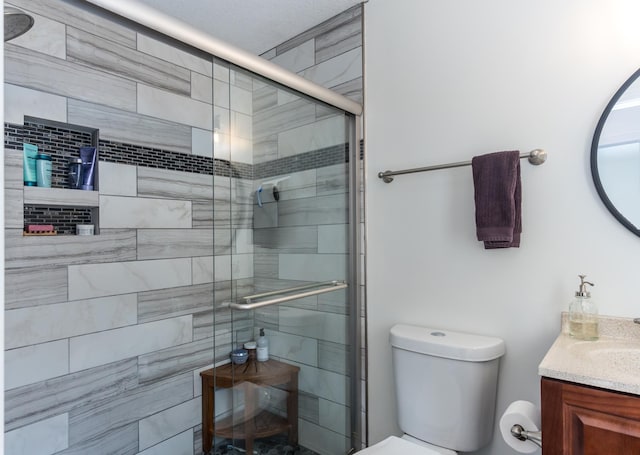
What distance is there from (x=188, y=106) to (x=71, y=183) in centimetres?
74

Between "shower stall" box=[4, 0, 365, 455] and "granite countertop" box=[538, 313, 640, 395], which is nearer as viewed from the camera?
"granite countertop" box=[538, 313, 640, 395]

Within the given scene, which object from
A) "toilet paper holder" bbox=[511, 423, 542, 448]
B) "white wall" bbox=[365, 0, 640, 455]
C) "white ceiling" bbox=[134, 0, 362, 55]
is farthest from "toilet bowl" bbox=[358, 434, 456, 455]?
"white ceiling" bbox=[134, 0, 362, 55]

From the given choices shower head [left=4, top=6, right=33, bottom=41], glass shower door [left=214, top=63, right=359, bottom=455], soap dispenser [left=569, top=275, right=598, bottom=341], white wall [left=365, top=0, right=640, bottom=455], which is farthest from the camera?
glass shower door [left=214, top=63, right=359, bottom=455]

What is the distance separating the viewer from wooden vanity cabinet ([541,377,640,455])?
85cm

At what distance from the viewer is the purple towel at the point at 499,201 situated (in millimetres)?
1379

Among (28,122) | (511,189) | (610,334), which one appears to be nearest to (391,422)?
(610,334)

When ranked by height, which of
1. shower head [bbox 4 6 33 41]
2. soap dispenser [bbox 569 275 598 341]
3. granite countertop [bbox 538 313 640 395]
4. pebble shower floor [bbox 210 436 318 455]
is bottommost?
pebble shower floor [bbox 210 436 318 455]

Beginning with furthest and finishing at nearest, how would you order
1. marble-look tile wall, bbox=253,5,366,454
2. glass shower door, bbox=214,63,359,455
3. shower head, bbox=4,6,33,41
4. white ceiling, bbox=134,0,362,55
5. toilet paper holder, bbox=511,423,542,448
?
white ceiling, bbox=134,0,362,55 → marble-look tile wall, bbox=253,5,366,454 → glass shower door, bbox=214,63,359,455 → toilet paper holder, bbox=511,423,542,448 → shower head, bbox=4,6,33,41

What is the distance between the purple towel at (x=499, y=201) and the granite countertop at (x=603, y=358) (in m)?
0.33

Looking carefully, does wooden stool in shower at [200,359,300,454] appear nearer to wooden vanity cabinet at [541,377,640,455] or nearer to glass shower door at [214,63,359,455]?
glass shower door at [214,63,359,455]

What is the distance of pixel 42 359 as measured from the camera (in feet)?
5.27

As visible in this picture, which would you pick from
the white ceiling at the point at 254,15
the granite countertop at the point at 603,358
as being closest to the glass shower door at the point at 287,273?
the white ceiling at the point at 254,15

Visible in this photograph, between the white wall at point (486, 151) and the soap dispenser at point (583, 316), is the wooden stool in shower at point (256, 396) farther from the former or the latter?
the soap dispenser at point (583, 316)

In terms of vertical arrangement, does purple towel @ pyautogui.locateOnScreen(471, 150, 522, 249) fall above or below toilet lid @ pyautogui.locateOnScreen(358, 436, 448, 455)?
above
